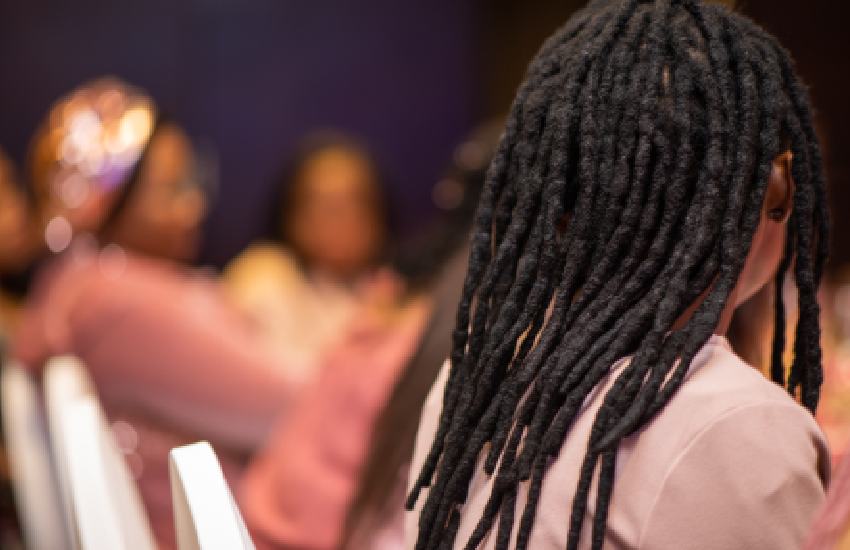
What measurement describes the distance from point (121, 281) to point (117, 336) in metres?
0.09

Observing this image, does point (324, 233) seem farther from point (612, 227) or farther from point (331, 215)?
point (612, 227)

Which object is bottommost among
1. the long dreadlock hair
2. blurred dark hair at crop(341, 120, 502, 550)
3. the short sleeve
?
blurred dark hair at crop(341, 120, 502, 550)

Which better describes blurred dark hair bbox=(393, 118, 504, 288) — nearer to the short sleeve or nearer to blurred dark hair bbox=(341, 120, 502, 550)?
blurred dark hair bbox=(341, 120, 502, 550)

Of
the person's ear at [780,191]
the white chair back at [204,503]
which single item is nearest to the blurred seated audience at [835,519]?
the person's ear at [780,191]

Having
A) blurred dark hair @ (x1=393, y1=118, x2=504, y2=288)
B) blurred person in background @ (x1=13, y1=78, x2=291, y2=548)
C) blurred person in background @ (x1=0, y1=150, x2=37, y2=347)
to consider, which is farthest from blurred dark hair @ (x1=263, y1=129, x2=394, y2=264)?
blurred dark hair @ (x1=393, y1=118, x2=504, y2=288)

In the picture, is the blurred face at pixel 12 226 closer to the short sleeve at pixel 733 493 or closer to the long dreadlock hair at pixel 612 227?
the long dreadlock hair at pixel 612 227

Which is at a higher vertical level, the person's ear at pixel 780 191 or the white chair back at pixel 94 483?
the person's ear at pixel 780 191

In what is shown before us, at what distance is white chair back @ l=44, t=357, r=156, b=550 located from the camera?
0.60 metres

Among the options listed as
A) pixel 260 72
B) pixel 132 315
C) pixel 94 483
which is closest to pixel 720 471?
pixel 94 483

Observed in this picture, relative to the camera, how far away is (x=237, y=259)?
8.84 ft

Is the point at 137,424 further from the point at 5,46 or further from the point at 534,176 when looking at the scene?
the point at 5,46

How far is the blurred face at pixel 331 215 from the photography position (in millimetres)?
2551

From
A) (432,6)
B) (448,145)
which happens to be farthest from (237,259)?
(432,6)

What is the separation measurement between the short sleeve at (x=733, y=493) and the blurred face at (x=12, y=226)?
2103mm
